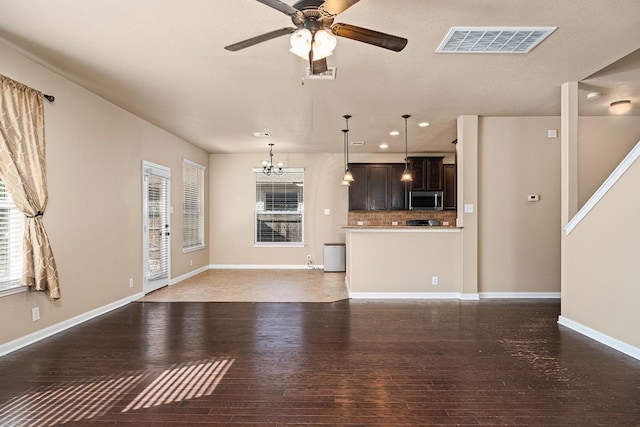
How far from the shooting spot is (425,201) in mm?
7668

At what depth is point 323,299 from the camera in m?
5.18

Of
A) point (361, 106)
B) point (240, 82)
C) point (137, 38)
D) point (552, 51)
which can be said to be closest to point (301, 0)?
point (137, 38)

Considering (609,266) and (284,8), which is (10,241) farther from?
(609,266)

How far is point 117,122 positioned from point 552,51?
5138 millimetres

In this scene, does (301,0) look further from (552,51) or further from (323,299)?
(323,299)

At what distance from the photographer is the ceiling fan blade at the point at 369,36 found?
7.17 ft

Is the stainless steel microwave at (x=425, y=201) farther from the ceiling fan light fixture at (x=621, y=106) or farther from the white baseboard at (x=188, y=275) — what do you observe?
the white baseboard at (x=188, y=275)

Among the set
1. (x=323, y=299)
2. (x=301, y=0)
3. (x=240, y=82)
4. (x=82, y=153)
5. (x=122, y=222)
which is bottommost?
(x=323, y=299)

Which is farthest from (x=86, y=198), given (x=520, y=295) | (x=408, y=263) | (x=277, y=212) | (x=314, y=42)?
(x=520, y=295)

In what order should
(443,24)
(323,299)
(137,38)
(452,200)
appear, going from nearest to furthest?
(443,24), (137,38), (323,299), (452,200)

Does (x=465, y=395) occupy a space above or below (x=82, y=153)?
below

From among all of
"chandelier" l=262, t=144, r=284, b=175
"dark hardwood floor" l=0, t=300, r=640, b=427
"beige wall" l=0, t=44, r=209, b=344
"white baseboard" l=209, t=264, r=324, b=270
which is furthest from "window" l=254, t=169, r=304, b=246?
"dark hardwood floor" l=0, t=300, r=640, b=427

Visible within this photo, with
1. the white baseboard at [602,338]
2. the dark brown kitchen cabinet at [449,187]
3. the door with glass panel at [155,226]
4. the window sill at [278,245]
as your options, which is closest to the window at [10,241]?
the door with glass panel at [155,226]

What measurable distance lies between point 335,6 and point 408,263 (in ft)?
13.0
